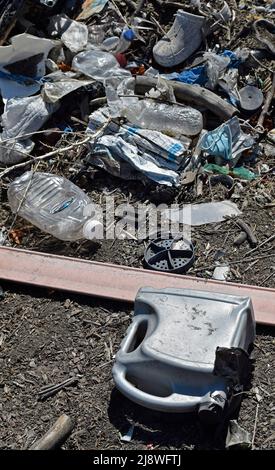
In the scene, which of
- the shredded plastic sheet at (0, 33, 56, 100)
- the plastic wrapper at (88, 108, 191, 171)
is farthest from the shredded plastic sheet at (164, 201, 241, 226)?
the shredded plastic sheet at (0, 33, 56, 100)

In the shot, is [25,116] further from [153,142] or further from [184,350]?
[184,350]

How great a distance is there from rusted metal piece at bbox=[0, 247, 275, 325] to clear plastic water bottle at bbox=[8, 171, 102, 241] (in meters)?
0.37

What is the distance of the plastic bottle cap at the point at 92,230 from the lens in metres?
4.77

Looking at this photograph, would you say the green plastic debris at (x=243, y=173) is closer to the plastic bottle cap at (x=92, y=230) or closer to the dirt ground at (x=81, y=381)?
the plastic bottle cap at (x=92, y=230)

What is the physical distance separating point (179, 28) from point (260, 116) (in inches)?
37.1

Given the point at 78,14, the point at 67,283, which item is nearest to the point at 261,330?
the point at 67,283

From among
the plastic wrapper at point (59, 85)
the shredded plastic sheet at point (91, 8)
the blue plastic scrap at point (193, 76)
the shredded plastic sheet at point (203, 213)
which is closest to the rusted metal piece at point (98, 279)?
the shredded plastic sheet at point (203, 213)

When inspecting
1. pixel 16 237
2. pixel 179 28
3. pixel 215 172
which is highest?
pixel 179 28

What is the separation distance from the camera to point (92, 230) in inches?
188

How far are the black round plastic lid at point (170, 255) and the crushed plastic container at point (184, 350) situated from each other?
20.6 inches

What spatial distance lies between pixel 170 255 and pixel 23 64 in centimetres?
205

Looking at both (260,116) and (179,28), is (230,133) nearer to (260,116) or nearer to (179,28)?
(260,116)

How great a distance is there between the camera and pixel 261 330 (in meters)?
4.03

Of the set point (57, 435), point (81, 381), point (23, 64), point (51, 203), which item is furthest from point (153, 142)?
point (57, 435)
